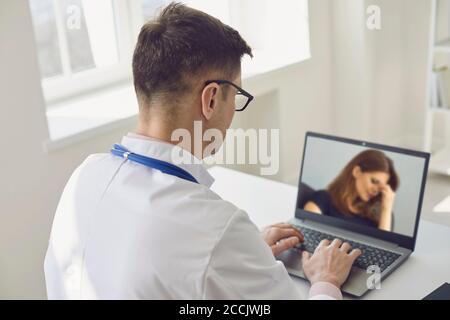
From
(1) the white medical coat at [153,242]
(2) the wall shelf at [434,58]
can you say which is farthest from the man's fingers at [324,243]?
(2) the wall shelf at [434,58]

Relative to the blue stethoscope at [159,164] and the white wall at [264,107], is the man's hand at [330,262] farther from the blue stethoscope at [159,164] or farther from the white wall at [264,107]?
the white wall at [264,107]

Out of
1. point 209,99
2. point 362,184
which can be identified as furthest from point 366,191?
point 209,99

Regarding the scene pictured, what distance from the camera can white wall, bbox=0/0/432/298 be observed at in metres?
2.05

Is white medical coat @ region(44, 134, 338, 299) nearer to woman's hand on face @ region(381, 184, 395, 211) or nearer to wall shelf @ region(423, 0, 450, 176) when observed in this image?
woman's hand on face @ region(381, 184, 395, 211)

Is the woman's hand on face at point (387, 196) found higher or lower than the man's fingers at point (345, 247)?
higher

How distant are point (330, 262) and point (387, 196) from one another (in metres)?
0.26

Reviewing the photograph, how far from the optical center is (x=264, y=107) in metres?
3.25

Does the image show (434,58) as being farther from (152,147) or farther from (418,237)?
(152,147)

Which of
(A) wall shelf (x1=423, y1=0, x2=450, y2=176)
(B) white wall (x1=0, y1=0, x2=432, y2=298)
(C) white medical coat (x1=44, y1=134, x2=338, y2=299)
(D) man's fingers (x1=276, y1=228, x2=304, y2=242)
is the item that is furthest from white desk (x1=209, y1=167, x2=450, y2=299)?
(A) wall shelf (x1=423, y1=0, x2=450, y2=176)

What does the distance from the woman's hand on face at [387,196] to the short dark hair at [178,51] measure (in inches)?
22.3

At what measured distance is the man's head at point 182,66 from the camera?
116 cm

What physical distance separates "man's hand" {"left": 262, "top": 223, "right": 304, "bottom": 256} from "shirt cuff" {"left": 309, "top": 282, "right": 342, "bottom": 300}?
20 cm
